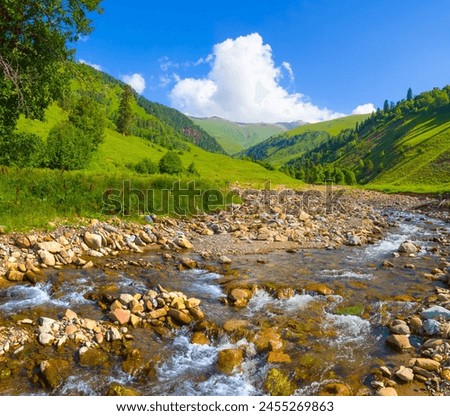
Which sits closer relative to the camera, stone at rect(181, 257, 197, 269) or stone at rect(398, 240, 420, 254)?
stone at rect(181, 257, 197, 269)

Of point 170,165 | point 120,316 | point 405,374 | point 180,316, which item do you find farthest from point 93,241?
point 170,165

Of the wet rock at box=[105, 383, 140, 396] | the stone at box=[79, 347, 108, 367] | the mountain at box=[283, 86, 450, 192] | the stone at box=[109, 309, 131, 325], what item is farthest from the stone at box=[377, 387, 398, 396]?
the mountain at box=[283, 86, 450, 192]

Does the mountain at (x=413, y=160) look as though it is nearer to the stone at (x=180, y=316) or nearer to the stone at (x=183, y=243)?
the stone at (x=183, y=243)

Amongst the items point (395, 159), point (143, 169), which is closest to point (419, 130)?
point (395, 159)

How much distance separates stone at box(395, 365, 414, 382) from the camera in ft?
23.0

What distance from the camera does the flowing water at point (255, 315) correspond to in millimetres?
7176

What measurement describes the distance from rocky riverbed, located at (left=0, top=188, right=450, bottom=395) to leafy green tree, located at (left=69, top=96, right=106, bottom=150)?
40454 mm

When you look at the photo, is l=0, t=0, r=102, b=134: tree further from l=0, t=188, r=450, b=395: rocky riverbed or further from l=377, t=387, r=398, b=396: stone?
l=377, t=387, r=398, b=396: stone

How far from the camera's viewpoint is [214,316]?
33.0ft

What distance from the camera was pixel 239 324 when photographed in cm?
959

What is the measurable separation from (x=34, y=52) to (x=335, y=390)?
61.9 feet

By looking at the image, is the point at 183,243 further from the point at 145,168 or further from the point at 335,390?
the point at 145,168
